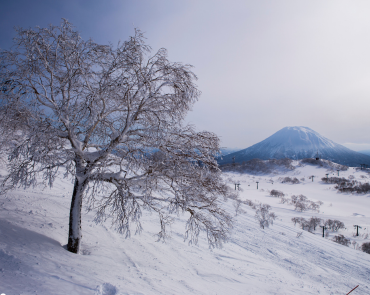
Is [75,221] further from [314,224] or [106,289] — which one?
[314,224]

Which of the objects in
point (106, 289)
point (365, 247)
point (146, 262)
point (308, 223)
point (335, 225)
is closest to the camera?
point (106, 289)

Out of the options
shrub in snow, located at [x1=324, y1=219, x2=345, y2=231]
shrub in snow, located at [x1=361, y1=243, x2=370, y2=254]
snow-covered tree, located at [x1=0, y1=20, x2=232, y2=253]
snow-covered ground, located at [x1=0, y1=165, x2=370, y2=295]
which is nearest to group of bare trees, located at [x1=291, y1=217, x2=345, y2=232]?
shrub in snow, located at [x1=324, y1=219, x2=345, y2=231]

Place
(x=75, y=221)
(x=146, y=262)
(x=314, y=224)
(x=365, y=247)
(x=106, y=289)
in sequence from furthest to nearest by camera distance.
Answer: (x=314, y=224) < (x=365, y=247) < (x=146, y=262) < (x=75, y=221) < (x=106, y=289)

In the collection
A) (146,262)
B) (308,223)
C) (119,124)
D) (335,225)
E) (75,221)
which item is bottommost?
(335,225)

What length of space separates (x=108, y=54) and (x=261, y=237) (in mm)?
11933

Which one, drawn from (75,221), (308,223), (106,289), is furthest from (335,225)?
(75,221)

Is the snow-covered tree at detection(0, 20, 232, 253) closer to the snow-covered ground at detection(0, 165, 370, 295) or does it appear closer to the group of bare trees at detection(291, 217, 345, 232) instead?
the snow-covered ground at detection(0, 165, 370, 295)

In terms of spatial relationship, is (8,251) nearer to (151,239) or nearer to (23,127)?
(23,127)

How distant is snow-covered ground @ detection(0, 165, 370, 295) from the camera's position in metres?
3.33

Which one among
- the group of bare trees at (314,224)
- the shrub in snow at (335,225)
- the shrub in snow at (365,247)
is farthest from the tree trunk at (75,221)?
the shrub in snow at (335,225)

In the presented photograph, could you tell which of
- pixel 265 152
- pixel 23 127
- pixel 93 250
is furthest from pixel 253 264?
pixel 265 152

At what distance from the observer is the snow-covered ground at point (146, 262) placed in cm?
333

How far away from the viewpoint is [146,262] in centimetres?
501

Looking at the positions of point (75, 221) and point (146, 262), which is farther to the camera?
point (146, 262)
